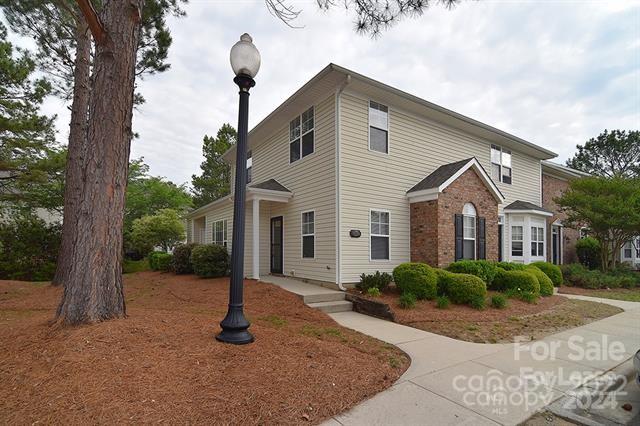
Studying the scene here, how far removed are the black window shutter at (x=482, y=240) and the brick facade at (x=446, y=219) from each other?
0.11 metres

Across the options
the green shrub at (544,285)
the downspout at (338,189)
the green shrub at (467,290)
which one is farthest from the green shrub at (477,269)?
the downspout at (338,189)

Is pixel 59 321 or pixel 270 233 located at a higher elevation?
Result: pixel 270 233

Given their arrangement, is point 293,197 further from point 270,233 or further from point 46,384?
point 46,384

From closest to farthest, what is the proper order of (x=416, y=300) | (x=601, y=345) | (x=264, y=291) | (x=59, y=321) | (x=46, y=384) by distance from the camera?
(x=46, y=384)
(x=59, y=321)
(x=601, y=345)
(x=416, y=300)
(x=264, y=291)

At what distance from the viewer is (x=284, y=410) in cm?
279

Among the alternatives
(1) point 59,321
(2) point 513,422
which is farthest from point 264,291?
(2) point 513,422

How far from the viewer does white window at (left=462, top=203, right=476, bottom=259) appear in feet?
33.2

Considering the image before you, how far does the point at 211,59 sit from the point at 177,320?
24.2ft

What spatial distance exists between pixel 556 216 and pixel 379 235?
462 inches

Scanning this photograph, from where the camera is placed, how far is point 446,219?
961 cm

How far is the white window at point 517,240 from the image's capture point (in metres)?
13.6

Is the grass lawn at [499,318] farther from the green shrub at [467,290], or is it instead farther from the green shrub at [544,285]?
the green shrub at [544,285]

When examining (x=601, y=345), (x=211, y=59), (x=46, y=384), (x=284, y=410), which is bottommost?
(x=601, y=345)

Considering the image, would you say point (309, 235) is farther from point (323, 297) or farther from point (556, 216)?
point (556, 216)
